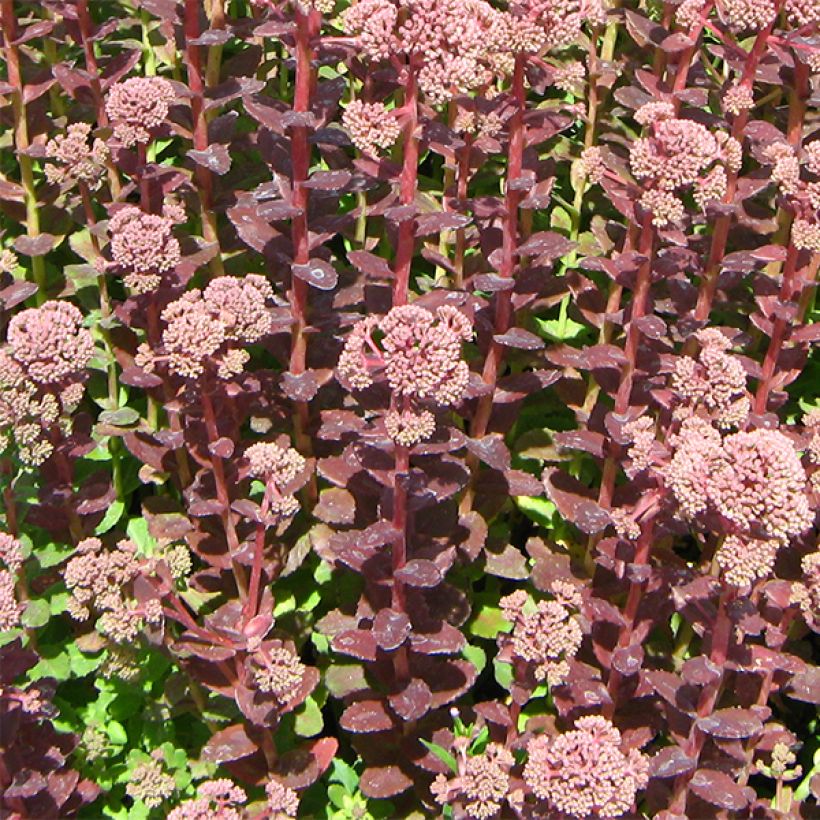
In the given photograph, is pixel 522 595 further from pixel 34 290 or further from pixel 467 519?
pixel 34 290

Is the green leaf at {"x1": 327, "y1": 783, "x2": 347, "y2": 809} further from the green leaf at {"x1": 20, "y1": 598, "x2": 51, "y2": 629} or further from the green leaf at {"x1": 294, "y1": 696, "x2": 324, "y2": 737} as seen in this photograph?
the green leaf at {"x1": 20, "y1": 598, "x2": 51, "y2": 629}

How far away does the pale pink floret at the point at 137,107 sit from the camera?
2867mm

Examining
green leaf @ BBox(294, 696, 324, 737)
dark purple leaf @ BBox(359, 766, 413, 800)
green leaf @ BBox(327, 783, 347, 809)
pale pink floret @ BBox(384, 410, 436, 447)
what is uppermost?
pale pink floret @ BBox(384, 410, 436, 447)

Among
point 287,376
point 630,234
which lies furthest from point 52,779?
point 630,234

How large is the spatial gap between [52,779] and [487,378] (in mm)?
1375

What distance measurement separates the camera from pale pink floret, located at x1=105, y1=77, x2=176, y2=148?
9.41 ft

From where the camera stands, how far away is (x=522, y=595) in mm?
2746

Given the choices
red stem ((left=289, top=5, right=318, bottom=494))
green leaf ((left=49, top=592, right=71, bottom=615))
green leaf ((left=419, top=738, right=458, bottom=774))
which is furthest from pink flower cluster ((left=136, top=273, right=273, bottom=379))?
green leaf ((left=419, top=738, right=458, bottom=774))

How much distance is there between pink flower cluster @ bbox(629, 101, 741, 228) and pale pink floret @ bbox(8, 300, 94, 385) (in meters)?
1.25

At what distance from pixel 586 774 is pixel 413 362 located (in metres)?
0.88

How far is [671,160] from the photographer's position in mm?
2680

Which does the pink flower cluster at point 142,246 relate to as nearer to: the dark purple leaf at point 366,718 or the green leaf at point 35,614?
the green leaf at point 35,614

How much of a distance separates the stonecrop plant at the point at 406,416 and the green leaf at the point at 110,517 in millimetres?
10

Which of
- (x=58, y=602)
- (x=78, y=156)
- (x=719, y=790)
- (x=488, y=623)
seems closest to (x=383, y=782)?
(x=488, y=623)
